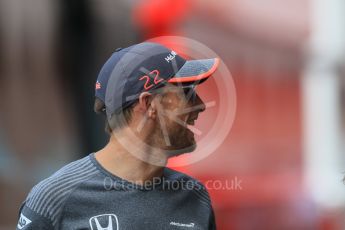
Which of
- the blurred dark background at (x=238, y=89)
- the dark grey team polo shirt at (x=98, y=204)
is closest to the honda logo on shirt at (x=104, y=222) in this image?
the dark grey team polo shirt at (x=98, y=204)

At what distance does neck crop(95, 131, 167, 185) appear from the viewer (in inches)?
130

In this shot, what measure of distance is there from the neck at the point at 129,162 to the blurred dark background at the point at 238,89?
9.54 feet

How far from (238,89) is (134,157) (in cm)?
767

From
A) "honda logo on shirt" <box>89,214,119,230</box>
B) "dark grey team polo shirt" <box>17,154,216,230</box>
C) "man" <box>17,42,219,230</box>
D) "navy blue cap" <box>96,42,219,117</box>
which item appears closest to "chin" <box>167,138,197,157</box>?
"man" <box>17,42,219,230</box>

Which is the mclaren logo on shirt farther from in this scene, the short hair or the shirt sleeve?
the short hair

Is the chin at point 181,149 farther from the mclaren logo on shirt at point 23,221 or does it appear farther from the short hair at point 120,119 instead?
the mclaren logo on shirt at point 23,221

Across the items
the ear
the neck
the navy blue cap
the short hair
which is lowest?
the neck

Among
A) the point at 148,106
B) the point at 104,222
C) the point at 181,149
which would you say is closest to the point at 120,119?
the point at 148,106

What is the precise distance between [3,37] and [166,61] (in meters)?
5.61

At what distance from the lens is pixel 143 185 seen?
10.8 ft

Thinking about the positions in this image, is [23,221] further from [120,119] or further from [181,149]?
[181,149]

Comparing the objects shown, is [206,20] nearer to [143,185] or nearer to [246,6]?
[246,6]

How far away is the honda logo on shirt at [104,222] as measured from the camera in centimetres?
316

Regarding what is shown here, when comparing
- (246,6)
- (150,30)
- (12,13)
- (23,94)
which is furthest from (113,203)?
(246,6)
